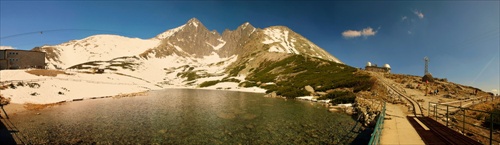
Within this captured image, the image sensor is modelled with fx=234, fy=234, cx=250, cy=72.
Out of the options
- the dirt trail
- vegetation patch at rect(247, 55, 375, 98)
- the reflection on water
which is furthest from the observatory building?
the reflection on water

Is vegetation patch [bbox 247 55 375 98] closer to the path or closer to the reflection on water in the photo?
the reflection on water

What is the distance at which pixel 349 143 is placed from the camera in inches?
801

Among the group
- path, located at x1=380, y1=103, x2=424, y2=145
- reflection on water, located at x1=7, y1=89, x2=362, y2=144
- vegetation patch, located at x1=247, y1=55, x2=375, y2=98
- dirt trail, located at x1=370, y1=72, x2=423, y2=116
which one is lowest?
reflection on water, located at x1=7, y1=89, x2=362, y2=144

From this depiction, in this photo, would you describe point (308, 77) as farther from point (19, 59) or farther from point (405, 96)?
point (19, 59)

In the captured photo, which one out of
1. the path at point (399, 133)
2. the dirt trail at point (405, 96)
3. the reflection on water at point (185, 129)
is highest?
the dirt trail at point (405, 96)

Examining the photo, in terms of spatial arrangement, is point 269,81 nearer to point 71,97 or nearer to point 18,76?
point 71,97

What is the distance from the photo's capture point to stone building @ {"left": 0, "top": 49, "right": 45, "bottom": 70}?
79438mm

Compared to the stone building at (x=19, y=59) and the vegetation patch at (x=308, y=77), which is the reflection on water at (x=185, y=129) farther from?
the stone building at (x=19, y=59)

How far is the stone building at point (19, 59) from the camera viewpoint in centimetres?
7944

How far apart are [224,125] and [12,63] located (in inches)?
3777

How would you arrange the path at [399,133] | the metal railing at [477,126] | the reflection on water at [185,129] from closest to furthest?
the path at [399,133] → the metal railing at [477,126] → the reflection on water at [185,129]

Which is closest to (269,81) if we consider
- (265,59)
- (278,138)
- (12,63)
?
(265,59)

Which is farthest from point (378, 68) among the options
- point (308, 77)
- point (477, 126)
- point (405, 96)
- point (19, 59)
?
point (19, 59)

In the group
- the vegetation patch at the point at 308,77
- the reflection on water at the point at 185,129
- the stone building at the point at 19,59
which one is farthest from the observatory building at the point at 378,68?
the stone building at the point at 19,59
